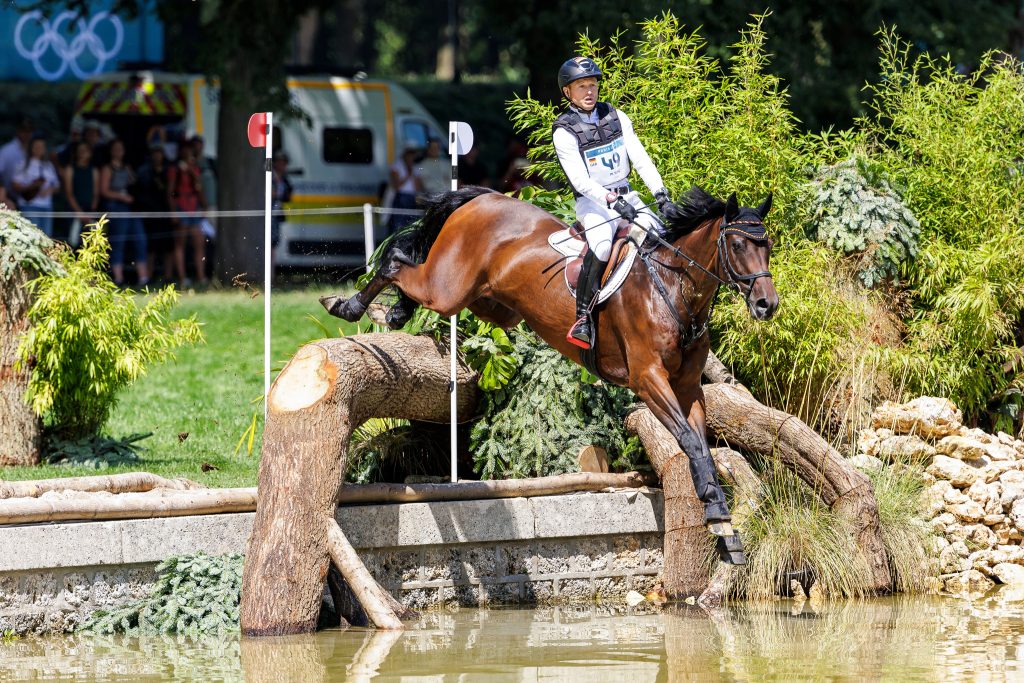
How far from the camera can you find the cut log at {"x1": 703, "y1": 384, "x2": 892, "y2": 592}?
9.20m

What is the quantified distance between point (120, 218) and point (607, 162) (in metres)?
9.81

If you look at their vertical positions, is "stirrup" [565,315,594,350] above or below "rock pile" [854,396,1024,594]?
above

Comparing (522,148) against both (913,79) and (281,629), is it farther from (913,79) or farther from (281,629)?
(281,629)

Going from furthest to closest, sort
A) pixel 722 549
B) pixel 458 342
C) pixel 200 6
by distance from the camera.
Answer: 1. pixel 200 6
2. pixel 458 342
3. pixel 722 549

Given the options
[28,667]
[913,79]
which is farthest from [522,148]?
[28,667]

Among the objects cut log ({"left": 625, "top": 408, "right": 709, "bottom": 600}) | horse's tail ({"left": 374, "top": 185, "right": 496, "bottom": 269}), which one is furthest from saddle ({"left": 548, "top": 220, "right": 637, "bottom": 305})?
cut log ({"left": 625, "top": 408, "right": 709, "bottom": 600})

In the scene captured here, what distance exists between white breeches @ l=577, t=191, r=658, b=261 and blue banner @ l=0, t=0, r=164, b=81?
18.0 meters

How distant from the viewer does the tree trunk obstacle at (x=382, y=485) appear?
8023 millimetres

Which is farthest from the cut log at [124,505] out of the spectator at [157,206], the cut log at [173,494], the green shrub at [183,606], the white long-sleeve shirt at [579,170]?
the spectator at [157,206]

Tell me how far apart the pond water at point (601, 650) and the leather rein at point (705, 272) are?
159 cm

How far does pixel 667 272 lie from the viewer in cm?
800

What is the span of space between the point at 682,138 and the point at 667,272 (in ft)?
10.1

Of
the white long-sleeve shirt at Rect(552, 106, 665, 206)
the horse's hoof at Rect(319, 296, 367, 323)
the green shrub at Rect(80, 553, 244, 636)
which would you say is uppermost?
the white long-sleeve shirt at Rect(552, 106, 665, 206)

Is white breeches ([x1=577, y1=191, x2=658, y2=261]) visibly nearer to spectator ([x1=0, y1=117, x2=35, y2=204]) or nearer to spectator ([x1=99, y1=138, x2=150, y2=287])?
spectator ([x1=99, y1=138, x2=150, y2=287])
